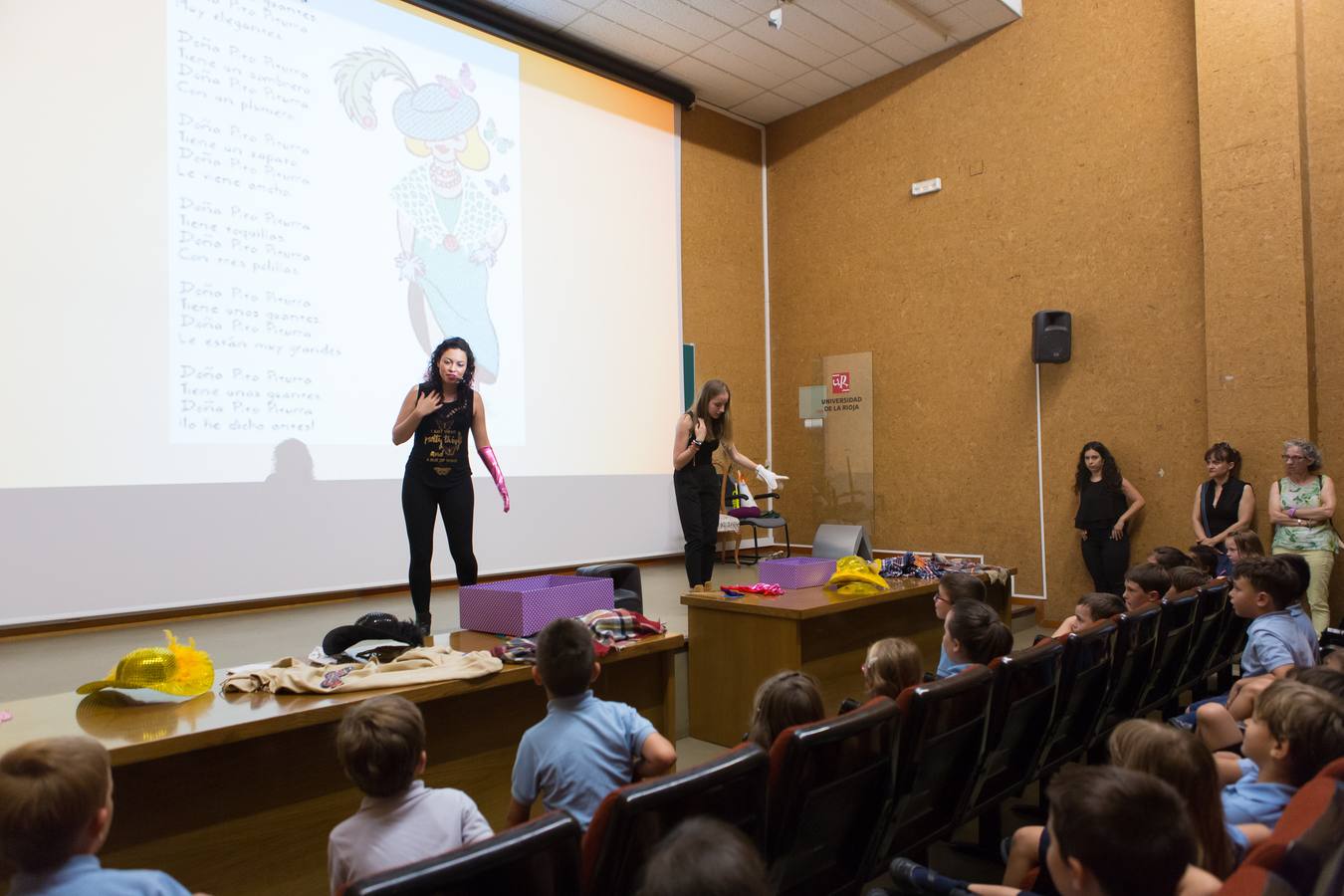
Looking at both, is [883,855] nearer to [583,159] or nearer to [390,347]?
[390,347]

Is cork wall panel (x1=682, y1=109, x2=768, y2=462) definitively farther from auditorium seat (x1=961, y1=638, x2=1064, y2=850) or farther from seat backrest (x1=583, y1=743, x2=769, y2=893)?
seat backrest (x1=583, y1=743, x2=769, y2=893)

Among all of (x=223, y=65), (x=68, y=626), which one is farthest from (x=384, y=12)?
(x=68, y=626)

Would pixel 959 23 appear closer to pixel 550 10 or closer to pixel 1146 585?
pixel 550 10

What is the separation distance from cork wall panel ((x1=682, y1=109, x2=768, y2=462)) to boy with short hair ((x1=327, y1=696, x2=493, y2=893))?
19.4 ft

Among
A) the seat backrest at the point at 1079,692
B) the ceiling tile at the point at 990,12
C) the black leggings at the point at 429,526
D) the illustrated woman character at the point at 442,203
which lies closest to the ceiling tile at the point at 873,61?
the ceiling tile at the point at 990,12

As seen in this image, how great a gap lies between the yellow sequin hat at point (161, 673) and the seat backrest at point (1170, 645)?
9.02 ft

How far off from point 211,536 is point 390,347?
Result: 1456 millimetres

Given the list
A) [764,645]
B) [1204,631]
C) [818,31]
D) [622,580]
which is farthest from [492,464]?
[818,31]

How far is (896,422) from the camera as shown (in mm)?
7191

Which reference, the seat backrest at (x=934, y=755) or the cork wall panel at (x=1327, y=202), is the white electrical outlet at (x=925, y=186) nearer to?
the cork wall panel at (x=1327, y=202)

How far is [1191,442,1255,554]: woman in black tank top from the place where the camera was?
505cm

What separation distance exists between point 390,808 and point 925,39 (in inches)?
271

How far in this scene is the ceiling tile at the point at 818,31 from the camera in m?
6.32

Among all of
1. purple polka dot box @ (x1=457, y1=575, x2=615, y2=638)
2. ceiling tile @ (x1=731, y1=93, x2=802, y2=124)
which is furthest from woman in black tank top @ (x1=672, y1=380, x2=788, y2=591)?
ceiling tile @ (x1=731, y1=93, x2=802, y2=124)
